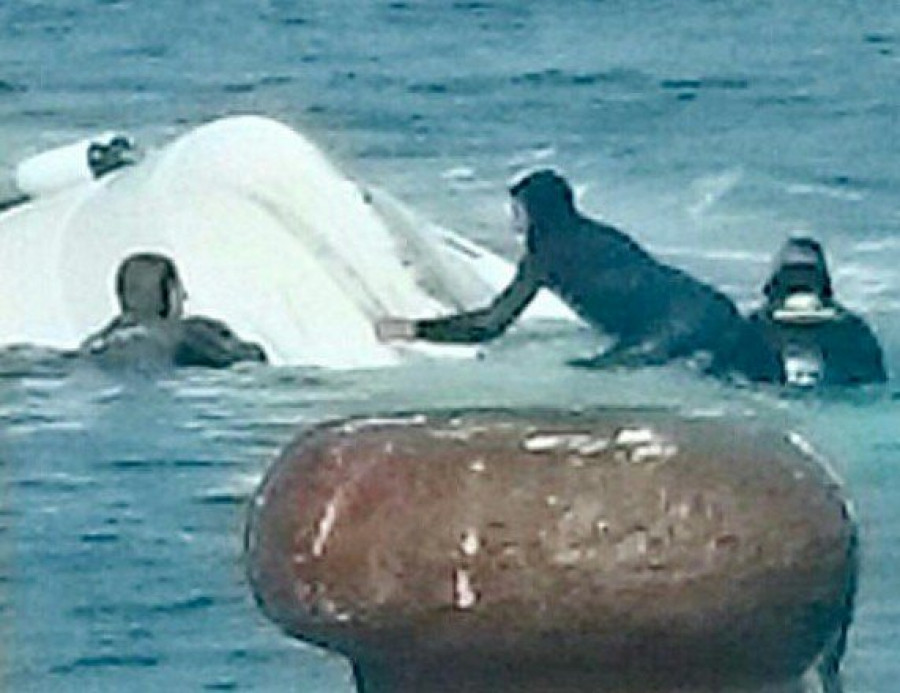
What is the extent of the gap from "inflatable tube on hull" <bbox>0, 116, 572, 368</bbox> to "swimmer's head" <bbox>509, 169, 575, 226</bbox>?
7 cm

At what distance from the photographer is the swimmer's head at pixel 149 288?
3070mm

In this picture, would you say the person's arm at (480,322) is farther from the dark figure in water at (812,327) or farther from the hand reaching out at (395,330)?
the dark figure in water at (812,327)

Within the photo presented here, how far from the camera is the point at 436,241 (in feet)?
10.3

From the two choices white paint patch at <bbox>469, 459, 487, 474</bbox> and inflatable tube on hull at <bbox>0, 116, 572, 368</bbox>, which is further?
inflatable tube on hull at <bbox>0, 116, 572, 368</bbox>

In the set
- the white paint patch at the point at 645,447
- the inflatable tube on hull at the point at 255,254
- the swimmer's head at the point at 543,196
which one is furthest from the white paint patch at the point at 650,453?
the swimmer's head at the point at 543,196

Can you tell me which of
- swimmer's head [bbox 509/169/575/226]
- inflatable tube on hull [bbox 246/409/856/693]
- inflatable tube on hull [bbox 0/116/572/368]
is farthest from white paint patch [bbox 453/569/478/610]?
swimmer's head [bbox 509/169/575/226]

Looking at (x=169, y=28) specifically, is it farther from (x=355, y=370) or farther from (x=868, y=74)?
(x=868, y=74)

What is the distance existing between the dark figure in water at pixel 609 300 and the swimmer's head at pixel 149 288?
0.20m

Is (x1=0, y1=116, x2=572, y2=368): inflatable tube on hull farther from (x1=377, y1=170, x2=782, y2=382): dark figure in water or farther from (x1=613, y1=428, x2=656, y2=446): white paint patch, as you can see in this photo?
(x1=613, y1=428, x2=656, y2=446): white paint patch

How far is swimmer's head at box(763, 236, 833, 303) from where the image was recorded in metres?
3.10

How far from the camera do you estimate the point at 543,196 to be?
318cm

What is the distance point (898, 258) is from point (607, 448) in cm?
276

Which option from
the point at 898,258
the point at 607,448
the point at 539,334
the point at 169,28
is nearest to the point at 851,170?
the point at 898,258

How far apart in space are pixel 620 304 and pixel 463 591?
8.92ft
